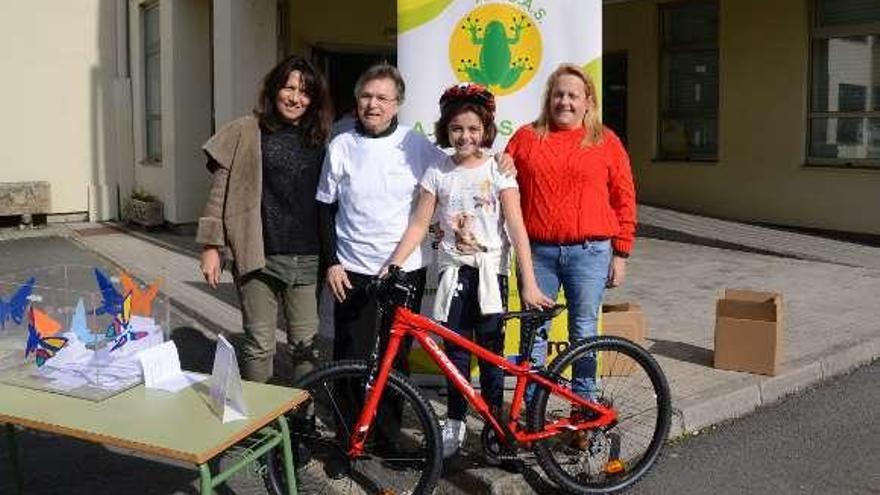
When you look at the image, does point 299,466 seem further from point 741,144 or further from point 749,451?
point 741,144

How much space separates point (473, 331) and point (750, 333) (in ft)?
7.38

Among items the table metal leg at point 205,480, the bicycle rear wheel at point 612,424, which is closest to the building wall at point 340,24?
the bicycle rear wheel at point 612,424

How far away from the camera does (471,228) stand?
3834 millimetres

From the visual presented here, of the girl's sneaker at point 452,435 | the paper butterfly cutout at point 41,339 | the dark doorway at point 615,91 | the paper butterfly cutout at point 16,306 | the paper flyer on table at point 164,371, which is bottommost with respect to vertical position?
the girl's sneaker at point 452,435

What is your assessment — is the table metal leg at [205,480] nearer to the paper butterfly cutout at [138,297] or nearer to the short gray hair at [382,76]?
the paper butterfly cutout at [138,297]

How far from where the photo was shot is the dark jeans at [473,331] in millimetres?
3879

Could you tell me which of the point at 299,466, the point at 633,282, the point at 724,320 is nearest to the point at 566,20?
the point at 724,320

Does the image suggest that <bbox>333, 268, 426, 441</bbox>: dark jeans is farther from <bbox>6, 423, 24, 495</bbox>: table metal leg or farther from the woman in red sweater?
<bbox>6, 423, 24, 495</bbox>: table metal leg

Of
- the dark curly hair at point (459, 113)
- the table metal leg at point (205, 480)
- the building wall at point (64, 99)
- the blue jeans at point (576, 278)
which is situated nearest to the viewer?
the table metal leg at point (205, 480)

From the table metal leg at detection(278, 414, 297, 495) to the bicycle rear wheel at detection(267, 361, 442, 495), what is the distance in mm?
304

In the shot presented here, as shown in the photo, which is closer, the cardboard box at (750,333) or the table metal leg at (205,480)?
the table metal leg at (205,480)

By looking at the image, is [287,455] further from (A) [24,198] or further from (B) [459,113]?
(A) [24,198]

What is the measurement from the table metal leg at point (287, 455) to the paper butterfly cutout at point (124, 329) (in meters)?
0.65

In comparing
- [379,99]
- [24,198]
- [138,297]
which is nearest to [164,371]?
[138,297]
